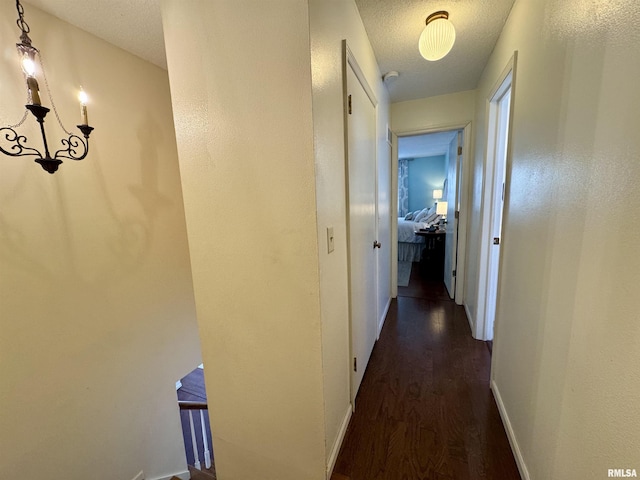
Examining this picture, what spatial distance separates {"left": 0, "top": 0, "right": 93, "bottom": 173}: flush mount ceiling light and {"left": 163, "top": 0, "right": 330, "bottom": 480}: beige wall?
1.67ft

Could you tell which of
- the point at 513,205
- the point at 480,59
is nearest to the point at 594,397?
the point at 513,205

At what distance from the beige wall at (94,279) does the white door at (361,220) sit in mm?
1596

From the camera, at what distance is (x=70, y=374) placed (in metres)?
1.53

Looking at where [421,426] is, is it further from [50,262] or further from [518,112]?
[50,262]

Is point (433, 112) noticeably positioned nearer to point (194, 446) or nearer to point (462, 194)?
point (462, 194)

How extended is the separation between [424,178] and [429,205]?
0.80 metres

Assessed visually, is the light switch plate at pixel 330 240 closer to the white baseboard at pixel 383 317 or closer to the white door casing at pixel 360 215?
the white door casing at pixel 360 215

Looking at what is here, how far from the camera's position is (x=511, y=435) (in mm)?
1321

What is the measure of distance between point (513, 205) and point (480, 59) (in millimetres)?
1497

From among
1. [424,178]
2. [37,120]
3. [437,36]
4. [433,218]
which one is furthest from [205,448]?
[424,178]

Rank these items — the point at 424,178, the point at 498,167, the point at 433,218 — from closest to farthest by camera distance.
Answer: the point at 498,167 → the point at 433,218 → the point at 424,178

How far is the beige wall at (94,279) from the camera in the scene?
51.7 inches

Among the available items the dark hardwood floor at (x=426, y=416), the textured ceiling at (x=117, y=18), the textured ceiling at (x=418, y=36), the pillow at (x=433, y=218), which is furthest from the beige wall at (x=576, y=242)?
the pillow at (x=433, y=218)

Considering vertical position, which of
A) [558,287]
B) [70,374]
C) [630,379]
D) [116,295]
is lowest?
[70,374]
